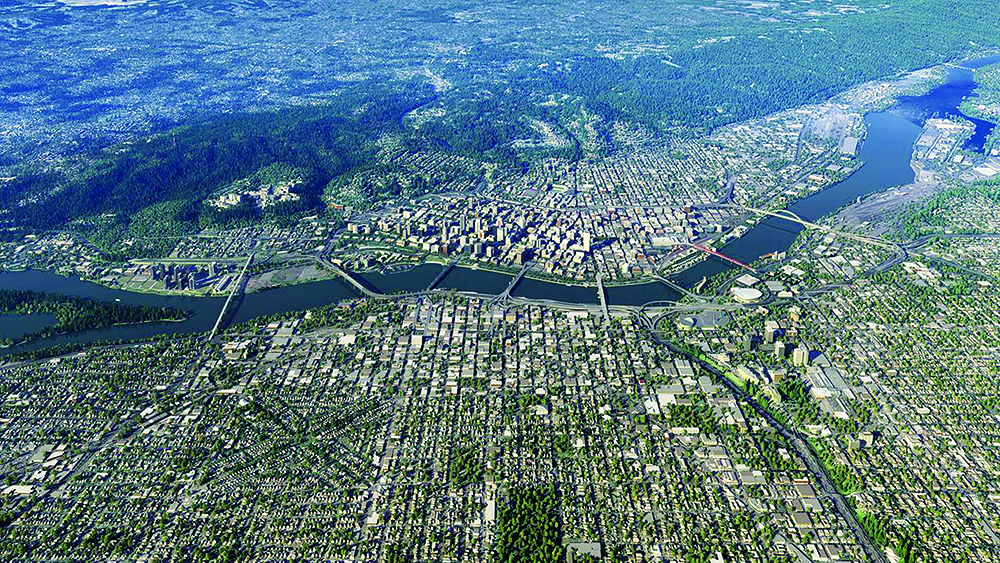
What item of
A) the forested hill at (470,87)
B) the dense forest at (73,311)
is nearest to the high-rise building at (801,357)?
the dense forest at (73,311)

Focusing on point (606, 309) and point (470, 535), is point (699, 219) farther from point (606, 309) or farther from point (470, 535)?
point (470, 535)

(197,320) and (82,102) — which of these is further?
(82,102)

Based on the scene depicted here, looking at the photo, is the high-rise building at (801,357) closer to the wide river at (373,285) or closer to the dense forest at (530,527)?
the wide river at (373,285)

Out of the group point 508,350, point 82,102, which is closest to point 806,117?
point 508,350

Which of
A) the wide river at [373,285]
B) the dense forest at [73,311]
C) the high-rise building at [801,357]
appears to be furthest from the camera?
the wide river at [373,285]

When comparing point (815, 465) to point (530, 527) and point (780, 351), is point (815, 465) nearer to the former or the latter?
point (780, 351)

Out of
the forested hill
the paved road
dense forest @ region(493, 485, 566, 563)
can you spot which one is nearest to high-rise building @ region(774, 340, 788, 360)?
the paved road

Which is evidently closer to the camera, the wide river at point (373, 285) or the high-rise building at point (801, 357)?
the high-rise building at point (801, 357)

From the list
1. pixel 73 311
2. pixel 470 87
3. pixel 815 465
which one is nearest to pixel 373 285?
pixel 73 311
